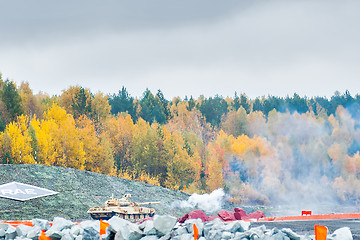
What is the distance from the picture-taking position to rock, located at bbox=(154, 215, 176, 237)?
49.3 feet

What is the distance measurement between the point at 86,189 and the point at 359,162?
52641mm

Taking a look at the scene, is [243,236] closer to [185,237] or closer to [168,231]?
[185,237]

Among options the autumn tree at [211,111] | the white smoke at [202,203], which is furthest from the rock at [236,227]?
the autumn tree at [211,111]

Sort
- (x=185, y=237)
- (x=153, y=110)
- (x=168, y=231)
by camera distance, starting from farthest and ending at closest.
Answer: (x=153, y=110) < (x=168, y=231) < (x=185, y=237)

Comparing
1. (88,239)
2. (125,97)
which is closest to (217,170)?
(88,239)

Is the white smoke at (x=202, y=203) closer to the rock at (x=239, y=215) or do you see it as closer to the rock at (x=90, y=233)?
the rock at (x=239, y=215)

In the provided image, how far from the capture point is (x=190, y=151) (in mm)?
77000

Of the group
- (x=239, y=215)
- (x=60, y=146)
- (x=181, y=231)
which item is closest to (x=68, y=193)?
(x=239, y=215)

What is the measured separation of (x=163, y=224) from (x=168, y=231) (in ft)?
0.85

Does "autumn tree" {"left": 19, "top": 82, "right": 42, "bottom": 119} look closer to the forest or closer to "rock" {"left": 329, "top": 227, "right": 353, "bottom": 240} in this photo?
the forest

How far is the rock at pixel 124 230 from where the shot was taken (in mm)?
15016

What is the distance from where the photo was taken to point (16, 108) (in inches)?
2975

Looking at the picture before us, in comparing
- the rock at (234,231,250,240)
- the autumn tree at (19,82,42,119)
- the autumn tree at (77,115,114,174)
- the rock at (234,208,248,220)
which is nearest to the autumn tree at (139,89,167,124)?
the autumn tree at (19,82,42,119)

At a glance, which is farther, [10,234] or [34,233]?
[10,234]
